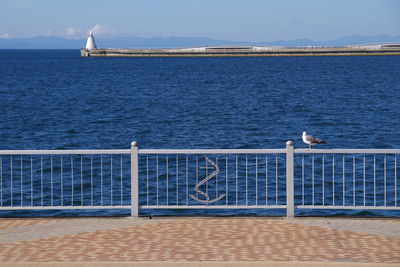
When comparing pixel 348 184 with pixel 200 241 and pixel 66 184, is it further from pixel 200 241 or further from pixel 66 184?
pixel 200 241

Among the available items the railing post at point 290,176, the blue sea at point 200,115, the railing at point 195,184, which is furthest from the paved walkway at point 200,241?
the blue sea at point 200,115

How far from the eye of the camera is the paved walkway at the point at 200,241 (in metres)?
9.34

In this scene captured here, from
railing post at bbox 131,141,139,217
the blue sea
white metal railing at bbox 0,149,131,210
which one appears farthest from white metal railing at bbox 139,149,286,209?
railing post at bbox 131,141,139,217

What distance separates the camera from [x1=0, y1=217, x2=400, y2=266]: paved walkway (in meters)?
9.34

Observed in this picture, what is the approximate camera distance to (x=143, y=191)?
23797mm

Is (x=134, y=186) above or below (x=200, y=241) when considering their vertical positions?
above

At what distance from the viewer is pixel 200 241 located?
34.1ft

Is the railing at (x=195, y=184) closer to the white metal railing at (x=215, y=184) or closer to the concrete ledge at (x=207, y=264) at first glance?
the white metal railing at (x=215, y=184)

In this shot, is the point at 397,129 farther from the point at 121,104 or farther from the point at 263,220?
the point at 263,220

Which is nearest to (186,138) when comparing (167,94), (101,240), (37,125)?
(37,125)

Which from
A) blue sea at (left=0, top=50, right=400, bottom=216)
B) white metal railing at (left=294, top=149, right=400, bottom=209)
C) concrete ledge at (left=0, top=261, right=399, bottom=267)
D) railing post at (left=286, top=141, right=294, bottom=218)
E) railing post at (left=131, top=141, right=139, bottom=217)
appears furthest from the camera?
blue sea at (left=0, top=50, right=400, bottom=216)

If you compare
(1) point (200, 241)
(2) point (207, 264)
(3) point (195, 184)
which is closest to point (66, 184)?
(3) point (195, 184)

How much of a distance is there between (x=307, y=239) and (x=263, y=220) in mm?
1549

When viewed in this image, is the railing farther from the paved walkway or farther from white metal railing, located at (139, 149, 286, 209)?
the paved walkway
